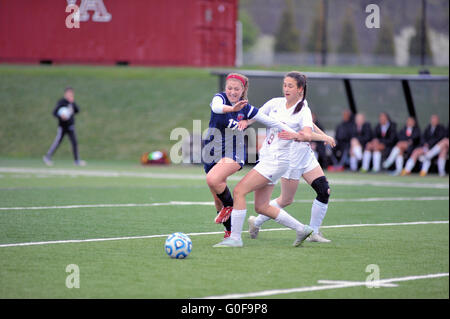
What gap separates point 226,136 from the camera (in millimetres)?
9906

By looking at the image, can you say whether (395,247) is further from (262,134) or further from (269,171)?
(262,134)

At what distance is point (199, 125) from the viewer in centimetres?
3216

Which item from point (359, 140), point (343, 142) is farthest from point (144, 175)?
point (359, 140)

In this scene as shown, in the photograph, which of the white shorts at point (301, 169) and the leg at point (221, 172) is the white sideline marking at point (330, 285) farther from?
the white shorts at point (301, 169)

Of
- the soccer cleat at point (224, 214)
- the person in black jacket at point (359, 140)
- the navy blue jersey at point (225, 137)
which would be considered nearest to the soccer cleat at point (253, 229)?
the soccer cleat at point (224, 214)

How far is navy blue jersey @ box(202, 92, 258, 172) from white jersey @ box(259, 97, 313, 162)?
0.92 feet

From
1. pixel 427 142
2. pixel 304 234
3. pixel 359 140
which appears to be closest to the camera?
pixel 304 234

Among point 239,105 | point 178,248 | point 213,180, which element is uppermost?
point 239,105

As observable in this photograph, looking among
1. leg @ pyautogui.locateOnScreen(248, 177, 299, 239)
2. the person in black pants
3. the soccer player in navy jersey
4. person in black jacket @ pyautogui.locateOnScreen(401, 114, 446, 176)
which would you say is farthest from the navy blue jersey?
the person in black pants

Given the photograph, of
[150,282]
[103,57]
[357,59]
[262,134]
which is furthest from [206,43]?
[357,59]

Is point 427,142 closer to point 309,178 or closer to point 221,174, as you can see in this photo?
point 309,178

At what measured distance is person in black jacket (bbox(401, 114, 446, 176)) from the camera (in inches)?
952

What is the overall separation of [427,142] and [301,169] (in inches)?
590

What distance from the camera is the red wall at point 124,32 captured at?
33.5 m
